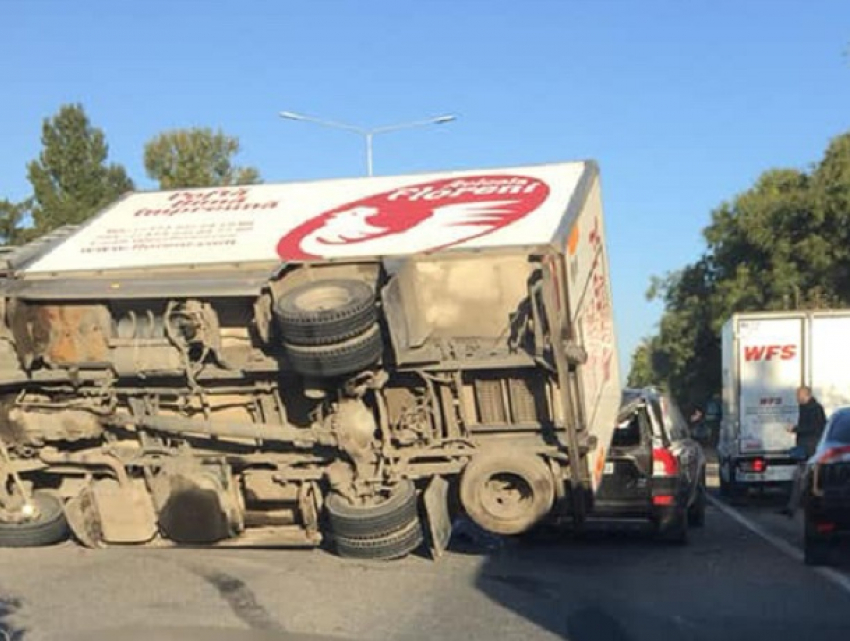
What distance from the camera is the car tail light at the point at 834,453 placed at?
10500 millimetres

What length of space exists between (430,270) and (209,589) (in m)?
2.92

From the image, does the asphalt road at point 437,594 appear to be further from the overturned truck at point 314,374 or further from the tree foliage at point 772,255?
the tree foliage at point 772,255

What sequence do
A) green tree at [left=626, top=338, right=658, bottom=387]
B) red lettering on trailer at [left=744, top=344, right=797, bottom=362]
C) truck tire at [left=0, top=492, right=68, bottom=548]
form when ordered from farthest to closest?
green tree at [left=626, top=338, right=658, bottom=387]
red lettering on trailer at [left=744, top=344, right=797, bottom=362]
truck tire at [left=0, top=492, right=68, bottom=548]

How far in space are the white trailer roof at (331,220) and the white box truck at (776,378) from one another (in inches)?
383

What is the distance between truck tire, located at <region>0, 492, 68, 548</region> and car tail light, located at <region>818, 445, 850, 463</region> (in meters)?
6.63

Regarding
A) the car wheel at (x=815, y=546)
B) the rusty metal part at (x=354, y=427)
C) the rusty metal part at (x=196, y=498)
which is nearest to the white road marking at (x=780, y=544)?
the car wheel at (x=815, y=546)

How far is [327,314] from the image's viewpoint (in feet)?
27.9

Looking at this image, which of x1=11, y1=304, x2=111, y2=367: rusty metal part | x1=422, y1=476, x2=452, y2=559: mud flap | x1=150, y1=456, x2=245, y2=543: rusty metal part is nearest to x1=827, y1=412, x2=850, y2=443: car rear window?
x1=422, y1=476, x2=452, y2=559: mud flap

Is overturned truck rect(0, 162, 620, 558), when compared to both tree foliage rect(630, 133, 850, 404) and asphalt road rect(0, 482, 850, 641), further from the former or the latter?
tree foliage rect(630, 133, 850, 404)

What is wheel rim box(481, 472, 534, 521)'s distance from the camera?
9.25m

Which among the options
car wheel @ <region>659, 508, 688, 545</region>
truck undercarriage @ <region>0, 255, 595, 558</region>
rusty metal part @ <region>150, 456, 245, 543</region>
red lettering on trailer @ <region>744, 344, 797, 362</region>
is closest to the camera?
truck undercarriage @ <region>0, 255, 595, 558</region>

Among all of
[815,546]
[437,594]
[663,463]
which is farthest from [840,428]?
[437,594]

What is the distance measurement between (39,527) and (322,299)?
342cm

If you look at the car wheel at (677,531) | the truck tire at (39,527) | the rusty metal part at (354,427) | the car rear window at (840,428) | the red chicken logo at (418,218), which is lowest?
the car wheel at (677,531)
